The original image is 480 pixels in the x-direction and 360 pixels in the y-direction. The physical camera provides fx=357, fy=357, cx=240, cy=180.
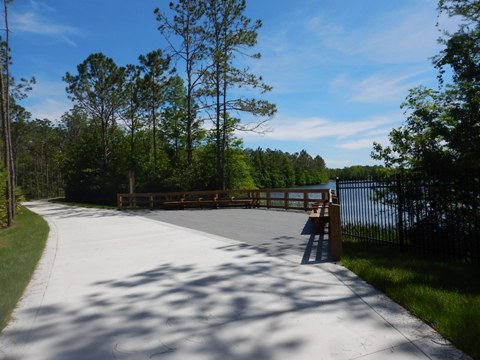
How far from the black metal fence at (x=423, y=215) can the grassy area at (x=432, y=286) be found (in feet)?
1.37

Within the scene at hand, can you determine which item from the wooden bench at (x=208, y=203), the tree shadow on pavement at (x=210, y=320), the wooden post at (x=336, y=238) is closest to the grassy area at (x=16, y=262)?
the tree shadow on pavement at (x=210, y=320)

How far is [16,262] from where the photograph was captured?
7516 mm

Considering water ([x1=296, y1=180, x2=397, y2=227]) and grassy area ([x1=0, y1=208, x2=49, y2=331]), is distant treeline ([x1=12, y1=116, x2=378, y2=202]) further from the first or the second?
grassy area ([x1=0, y1=208, x2=49, y2=331])

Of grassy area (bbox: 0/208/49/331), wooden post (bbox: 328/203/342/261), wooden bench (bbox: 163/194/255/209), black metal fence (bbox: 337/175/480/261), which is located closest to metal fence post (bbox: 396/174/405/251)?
black metal fence (bbox: 337/175/480/261)

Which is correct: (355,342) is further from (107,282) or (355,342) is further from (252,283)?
(107,282)

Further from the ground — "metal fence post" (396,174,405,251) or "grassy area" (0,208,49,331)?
"metal fence post" (396,174,405,251)

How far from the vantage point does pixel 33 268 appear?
7.07 metres

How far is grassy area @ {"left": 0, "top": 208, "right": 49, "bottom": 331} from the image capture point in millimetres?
4992

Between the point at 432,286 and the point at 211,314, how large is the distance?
316 cm

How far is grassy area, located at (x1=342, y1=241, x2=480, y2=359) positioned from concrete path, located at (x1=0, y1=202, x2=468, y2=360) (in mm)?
175

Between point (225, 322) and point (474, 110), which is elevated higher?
point (474, 110)

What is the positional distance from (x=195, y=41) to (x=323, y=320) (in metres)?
24.9

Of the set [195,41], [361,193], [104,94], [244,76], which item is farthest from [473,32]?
[104,94]

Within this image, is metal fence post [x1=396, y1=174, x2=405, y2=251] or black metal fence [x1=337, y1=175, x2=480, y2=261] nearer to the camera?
black metal fence [x1=337, y1=175, x2=480, y2=261]
